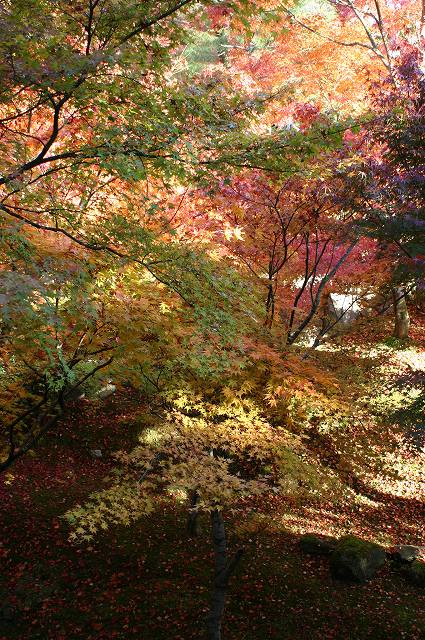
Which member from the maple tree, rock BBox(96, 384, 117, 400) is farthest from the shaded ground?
rock BBox(96, 384, 117, 400)

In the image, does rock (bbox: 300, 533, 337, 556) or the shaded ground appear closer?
the shaded ground

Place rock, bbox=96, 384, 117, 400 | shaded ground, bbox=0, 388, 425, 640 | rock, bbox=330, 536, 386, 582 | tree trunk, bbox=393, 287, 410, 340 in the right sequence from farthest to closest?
tree trunk, bbox=393, 287, 410, 340 → rock, bbox=96, 384, 117, 400 → rock, bbox=330, 536, 386, 582 → shaded ground, bbox=0, 388, 425, 640

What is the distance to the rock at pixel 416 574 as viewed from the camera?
346 inches

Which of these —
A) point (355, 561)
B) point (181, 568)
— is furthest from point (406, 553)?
point (181, 568)

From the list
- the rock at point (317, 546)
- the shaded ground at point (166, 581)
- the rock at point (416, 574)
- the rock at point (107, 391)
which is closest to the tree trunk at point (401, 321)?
the shaded ground at point (166, 581)

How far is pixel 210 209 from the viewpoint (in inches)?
A: 350

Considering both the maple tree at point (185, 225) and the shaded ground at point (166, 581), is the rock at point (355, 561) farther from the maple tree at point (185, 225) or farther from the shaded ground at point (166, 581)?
the maple tree at point (185, 225)

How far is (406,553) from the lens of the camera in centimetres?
933

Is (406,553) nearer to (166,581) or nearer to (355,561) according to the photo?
(355,561)

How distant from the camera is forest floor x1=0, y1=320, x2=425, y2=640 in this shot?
22.9 feet

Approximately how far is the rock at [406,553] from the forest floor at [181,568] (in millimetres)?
284

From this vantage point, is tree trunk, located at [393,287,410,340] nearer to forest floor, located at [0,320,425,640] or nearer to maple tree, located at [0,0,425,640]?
maple tree, located at [0,0,425,640]

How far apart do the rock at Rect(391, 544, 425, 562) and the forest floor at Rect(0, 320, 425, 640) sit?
0.93ft

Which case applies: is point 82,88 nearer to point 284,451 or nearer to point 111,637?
point 284,451
